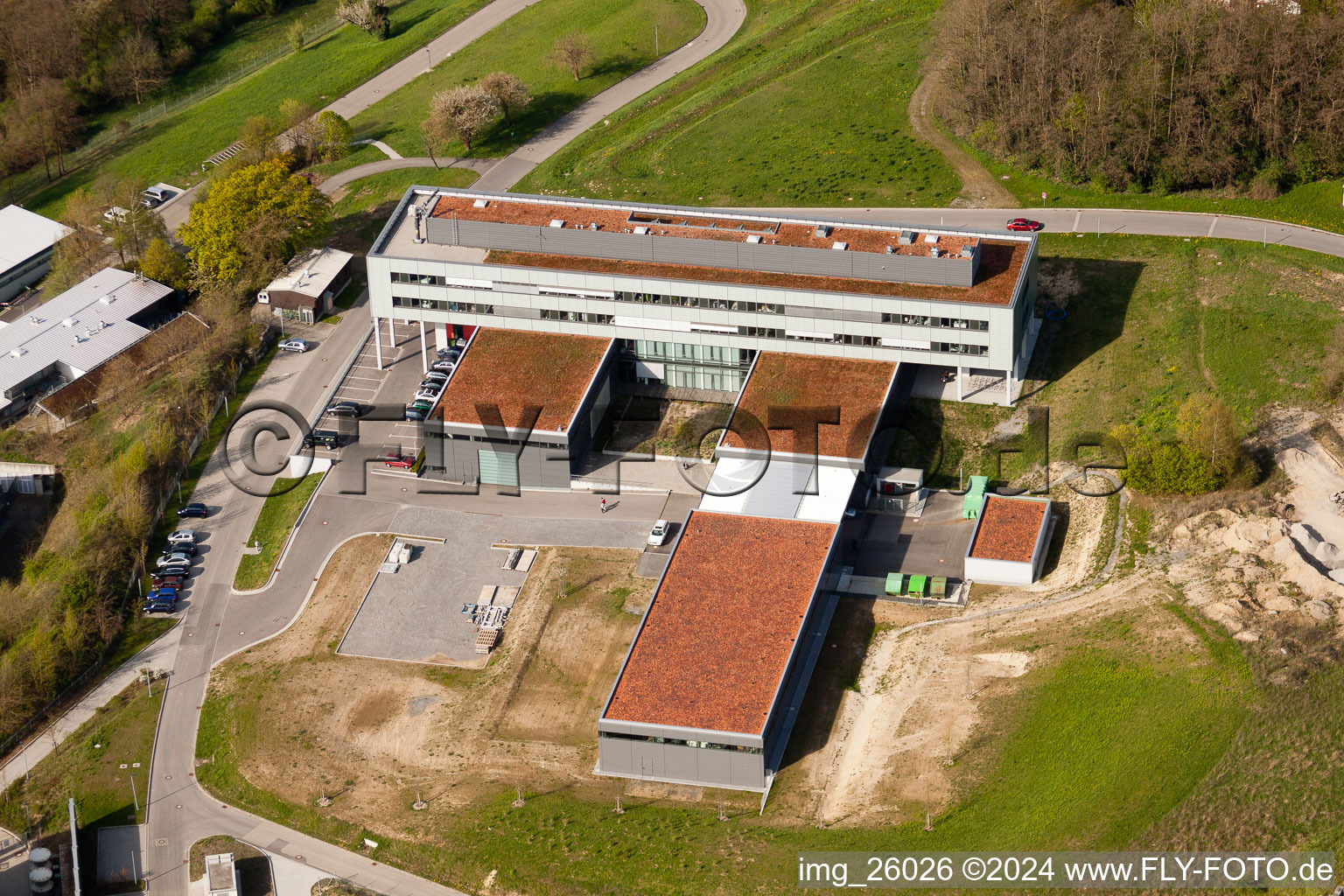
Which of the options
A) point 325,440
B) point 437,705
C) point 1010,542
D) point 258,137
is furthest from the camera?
point 258,137

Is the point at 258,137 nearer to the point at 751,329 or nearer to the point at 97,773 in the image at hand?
the point at 751,329

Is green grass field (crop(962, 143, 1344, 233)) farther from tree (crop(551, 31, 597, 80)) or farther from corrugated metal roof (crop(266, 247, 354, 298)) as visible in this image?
corrugated metal roof (crop(266, 247, 354, 298))

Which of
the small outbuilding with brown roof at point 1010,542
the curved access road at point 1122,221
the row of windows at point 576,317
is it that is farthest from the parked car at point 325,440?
the small outbuilding with brown roof at point 1010,542

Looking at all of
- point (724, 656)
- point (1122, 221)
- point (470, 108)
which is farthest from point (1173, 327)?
point (470, 108)

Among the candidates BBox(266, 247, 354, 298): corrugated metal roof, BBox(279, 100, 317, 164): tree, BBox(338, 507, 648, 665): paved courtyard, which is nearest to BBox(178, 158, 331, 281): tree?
BBox(266, 247, 354, 298): corrugated metal roof

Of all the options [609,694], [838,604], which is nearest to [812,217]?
[838,604]

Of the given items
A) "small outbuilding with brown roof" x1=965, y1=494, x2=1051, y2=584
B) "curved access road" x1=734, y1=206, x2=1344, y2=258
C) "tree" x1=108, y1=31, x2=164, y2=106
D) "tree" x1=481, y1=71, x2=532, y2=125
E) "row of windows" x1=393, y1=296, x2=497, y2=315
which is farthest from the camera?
→ "tree" x1=108, y1=31, x2=164, y2=106
